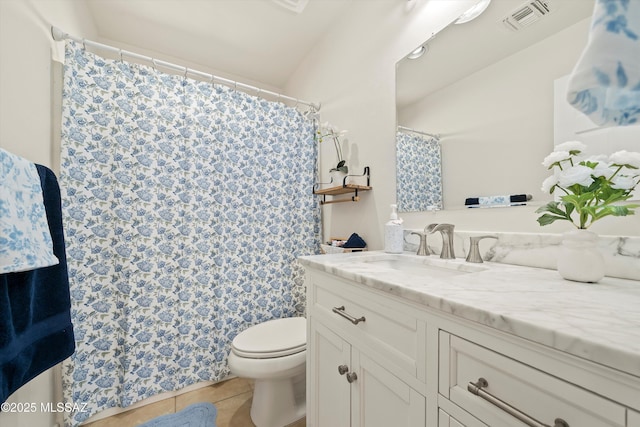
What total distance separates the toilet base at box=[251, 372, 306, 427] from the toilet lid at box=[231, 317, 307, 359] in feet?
0.60

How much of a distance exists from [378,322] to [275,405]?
957 millimetres

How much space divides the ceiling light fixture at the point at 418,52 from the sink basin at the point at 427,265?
3.20 feet

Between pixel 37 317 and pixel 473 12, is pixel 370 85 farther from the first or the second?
pixel 37 317

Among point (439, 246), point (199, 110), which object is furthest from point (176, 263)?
point (439, 246)

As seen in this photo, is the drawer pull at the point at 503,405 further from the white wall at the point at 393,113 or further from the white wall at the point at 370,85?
the white wall at the point at 370,85

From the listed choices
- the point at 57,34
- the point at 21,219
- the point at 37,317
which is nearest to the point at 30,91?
the point at 57,34

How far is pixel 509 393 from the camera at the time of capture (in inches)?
16.5

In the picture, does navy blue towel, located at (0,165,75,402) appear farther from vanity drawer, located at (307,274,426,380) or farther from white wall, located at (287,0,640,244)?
white wall, located at (287,0,640,244)

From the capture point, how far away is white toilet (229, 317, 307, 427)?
3.86ft

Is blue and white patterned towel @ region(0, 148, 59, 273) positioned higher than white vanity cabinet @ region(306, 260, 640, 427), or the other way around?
blue and white patterned towel @ region(0, 148, 59, 273)

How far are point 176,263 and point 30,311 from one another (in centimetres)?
79

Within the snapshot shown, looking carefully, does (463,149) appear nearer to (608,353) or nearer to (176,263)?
(608,353)

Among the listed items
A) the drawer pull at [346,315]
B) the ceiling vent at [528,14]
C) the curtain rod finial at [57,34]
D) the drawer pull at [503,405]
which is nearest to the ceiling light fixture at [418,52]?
the ceiling vent at [528,14]

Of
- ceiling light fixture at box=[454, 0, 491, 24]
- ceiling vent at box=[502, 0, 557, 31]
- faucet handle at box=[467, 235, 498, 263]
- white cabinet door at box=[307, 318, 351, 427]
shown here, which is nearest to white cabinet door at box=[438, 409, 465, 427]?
white cabinet door at box=[307, 318, 351, 427]
